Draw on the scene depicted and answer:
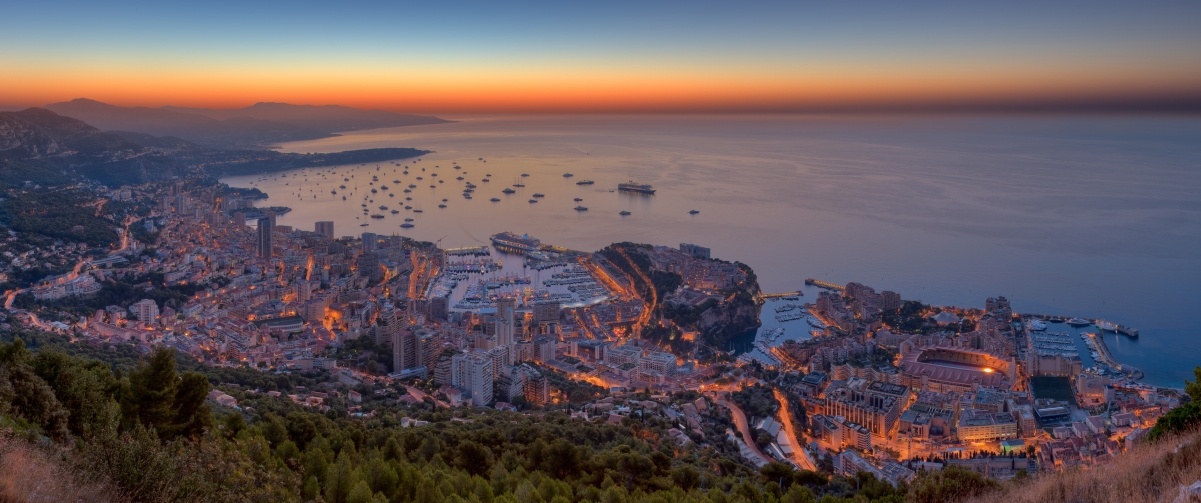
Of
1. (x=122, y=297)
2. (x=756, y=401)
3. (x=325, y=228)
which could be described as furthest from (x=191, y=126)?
(x=756, y=401)

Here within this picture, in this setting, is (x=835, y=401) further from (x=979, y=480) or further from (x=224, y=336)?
(x=224, y=336)

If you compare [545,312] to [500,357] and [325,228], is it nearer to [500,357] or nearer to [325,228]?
[500,357]

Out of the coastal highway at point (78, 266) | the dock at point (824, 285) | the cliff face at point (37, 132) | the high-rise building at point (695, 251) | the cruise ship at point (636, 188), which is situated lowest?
the dock at point (824, 285)

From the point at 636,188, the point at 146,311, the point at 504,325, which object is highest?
the point at 636,188

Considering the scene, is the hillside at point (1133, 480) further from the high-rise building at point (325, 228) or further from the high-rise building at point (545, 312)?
the high-rise building at point (325, 228)

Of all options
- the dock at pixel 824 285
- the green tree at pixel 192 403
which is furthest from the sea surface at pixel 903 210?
the green tree at pixel 192 403

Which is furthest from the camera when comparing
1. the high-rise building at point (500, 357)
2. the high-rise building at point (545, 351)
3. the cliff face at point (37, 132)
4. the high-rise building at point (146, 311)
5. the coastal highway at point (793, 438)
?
the cliff face at point (37, 132)

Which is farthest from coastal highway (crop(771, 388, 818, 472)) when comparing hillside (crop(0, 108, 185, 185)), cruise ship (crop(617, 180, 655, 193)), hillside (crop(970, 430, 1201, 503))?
hillside (crop(0, 108, 185, 185))
